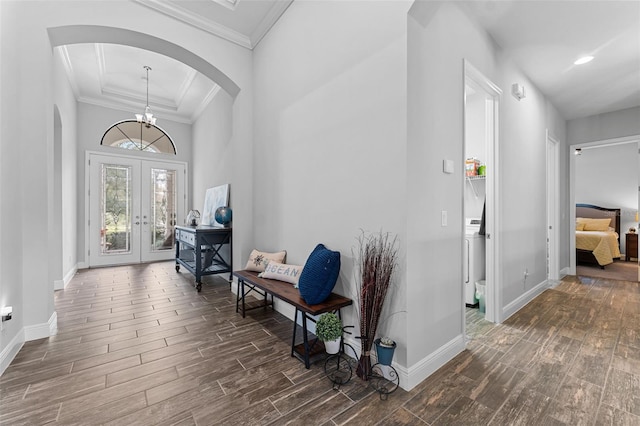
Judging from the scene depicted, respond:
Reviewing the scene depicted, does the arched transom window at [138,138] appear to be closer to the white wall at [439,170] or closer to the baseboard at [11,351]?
the baseboard at [11,351]

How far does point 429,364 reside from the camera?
6.48 feet

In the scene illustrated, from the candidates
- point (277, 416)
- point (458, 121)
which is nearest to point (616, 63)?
point (458, 121)

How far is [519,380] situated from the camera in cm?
193

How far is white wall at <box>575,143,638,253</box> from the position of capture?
6.68 metres

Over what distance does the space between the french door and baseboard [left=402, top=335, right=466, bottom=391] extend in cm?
612

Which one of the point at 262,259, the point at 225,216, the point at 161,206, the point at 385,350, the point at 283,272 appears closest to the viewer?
the point at 385,350

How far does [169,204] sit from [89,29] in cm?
431

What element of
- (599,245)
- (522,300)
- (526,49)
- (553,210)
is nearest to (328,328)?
(522,300)

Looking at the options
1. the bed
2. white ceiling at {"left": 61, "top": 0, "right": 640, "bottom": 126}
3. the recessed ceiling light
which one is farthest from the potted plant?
the bed

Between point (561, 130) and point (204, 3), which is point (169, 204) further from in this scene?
point (561, 130)

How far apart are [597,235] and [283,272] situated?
6.68m

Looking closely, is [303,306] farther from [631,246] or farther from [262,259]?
[631,246]

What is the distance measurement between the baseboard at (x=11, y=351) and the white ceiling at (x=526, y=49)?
334cm

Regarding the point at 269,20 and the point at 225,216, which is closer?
the point at 269,20
